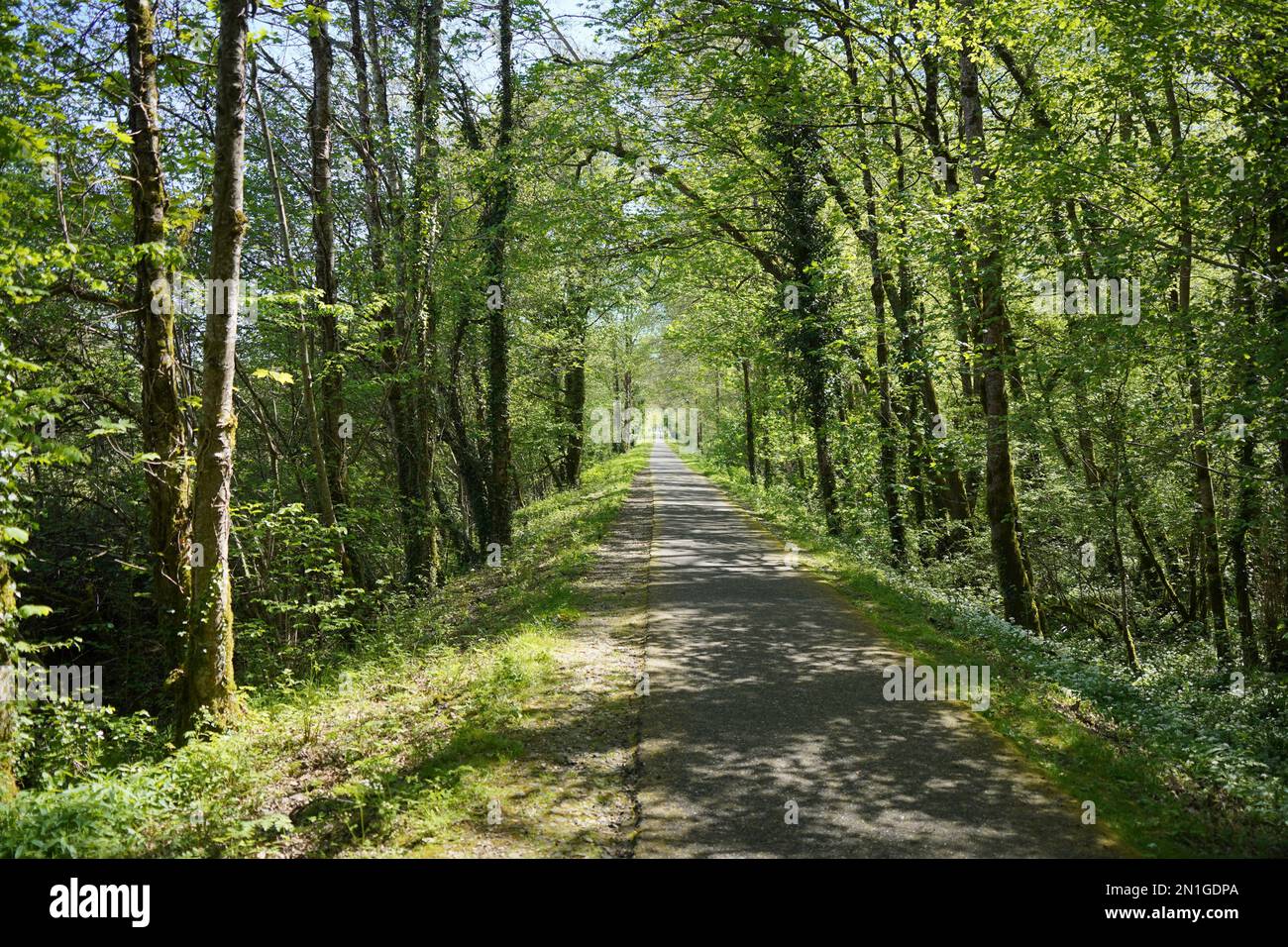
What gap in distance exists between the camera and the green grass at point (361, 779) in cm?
475

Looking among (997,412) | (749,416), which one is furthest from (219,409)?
(749,416)

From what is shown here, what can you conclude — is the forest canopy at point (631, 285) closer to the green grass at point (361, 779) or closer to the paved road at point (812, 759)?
the green grass at point (361, 779)

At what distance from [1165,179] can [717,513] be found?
12.8 meters

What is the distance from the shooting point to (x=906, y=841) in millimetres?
4441

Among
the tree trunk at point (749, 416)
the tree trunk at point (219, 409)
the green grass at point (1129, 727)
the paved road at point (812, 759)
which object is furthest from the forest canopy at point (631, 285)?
the tree trunk at point (749, 416)

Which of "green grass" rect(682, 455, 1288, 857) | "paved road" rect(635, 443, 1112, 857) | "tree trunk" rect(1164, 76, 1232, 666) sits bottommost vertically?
"green grass" rect(682, 455, 1288, 857)

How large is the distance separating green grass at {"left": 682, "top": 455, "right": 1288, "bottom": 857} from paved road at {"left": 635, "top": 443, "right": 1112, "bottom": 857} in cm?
34

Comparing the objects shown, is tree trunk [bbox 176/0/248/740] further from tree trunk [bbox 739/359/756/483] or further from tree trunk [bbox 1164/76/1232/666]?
tree trunk [bbox 739/359/756/483]

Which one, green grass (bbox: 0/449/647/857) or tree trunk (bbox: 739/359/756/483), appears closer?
green grass (bbox: 0/449/647/857)

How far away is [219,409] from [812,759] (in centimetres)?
606

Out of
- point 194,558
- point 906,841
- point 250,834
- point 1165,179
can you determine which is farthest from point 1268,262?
point 194,558

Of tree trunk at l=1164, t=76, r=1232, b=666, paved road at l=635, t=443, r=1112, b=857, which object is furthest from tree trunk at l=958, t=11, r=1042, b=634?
paved road at l=635, t=443, r=1112, b=857

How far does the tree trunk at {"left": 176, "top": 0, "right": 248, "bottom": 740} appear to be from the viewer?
6.83m

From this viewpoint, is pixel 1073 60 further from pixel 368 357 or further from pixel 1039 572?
pixel 368 357
